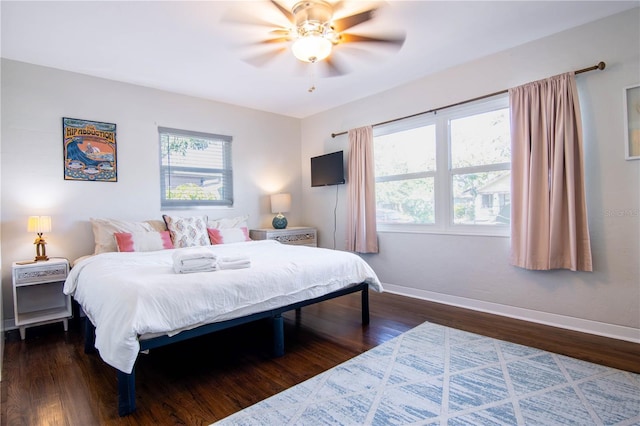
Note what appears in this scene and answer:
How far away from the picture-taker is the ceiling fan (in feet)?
7.40

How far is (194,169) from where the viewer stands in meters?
4.44

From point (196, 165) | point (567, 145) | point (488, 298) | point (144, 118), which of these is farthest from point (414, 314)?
→ point (144, 118)

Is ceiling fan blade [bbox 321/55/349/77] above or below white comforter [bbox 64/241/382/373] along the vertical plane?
above

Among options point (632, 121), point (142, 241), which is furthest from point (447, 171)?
point (142, 241)

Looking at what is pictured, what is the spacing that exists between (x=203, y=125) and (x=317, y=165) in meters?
1.73

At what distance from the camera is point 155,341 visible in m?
1.88

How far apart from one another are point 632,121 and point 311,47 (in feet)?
8.56

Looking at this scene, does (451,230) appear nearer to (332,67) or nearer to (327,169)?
(327,169)

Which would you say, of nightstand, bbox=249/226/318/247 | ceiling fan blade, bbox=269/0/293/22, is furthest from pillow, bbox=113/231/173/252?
ceiling fan blade, bbox=269/0/293/22

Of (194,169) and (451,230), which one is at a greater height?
(194,169)

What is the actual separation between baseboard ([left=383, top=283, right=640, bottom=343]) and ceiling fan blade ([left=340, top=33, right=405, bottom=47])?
8.93 ft

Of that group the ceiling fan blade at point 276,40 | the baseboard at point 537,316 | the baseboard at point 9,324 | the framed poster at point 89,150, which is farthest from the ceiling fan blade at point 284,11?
the baseboard at point 9,324

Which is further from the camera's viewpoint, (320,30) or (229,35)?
(229,35)

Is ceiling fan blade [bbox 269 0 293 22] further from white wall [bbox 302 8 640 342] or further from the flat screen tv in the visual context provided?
the flat screen tv
